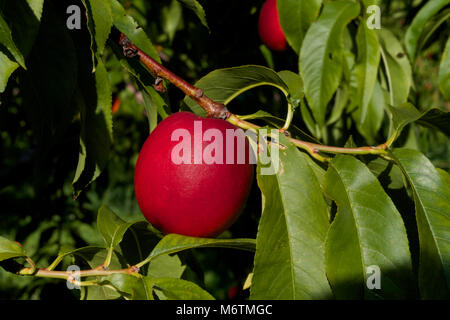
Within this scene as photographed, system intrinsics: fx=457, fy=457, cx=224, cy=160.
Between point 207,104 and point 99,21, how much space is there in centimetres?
21

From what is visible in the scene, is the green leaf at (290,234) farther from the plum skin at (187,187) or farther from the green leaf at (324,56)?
the green leaf at (324,56)

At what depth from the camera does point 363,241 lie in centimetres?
62

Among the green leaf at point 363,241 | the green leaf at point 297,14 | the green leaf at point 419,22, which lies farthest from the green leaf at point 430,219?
the green leaf at point 419,22

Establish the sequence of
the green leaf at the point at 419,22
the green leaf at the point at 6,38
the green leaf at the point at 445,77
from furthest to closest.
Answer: the green leaf at the point at 419,22 < the green leaf at the point at 445,77 < the green leaf at the point at 6,38

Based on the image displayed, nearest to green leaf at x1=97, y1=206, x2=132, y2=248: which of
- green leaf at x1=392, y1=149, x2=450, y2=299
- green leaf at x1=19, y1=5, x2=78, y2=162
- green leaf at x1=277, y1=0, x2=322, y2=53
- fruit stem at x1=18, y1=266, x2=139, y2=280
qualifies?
fruit stem at x1=18, y1=266, x2=139, y2=280

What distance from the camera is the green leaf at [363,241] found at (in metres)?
0.59

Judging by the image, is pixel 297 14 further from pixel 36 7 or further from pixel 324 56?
pixel 36 7

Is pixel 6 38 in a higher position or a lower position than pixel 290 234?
higher

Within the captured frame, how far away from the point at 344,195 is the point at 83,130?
0.44 meters

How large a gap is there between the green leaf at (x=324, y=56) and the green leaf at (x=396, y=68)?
212 mm

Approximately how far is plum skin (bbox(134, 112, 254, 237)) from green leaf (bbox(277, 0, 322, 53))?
37 cm

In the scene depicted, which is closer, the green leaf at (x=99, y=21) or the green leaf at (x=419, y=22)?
the green leaf at (x=99, y=21)

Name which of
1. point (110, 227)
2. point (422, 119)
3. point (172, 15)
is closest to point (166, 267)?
point (110, 227)
